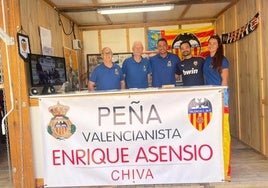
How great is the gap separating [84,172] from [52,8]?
2.91m

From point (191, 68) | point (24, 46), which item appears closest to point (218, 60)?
point (191, 68)

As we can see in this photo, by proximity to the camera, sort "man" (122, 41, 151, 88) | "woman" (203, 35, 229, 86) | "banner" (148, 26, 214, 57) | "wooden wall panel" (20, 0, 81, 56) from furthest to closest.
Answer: "banner" (148, 26, 214, 57)
"man" (122, 41, 151, 88)
"woman" (203, 35, 229, 86)
"wooden wall panel" (20, 0, 81, 56)

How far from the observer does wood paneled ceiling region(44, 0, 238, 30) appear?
16.1 feet

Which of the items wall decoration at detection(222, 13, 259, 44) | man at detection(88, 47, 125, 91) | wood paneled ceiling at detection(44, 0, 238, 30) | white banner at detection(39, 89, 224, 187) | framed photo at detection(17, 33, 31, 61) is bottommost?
white banner at detection(39, 89, 224, 187)

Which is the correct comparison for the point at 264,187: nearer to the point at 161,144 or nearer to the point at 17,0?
the point at 161,144

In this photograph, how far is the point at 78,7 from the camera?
5086 mm

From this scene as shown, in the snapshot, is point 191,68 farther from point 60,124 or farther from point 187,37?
point 187,37

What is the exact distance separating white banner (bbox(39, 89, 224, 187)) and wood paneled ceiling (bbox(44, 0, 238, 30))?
2174 mm

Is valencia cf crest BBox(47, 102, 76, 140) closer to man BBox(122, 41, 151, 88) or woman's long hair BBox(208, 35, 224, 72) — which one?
man BBox(122, 41, 151, 88)

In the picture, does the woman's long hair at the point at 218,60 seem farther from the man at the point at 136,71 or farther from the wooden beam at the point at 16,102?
the wooden beam at the point at 16,102

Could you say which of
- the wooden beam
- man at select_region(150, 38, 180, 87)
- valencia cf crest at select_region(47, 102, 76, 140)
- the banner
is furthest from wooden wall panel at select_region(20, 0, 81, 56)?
the banner

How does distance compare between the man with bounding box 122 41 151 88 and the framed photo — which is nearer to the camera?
the framed photo

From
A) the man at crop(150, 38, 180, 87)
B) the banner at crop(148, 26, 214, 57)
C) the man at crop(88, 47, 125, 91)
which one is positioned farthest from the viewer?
the banner at crop(148, 26, 214, 57)

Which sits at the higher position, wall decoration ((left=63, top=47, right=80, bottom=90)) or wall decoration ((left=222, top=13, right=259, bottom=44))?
wall decoration ((left=222, top=13, right=259, bottom=44))
